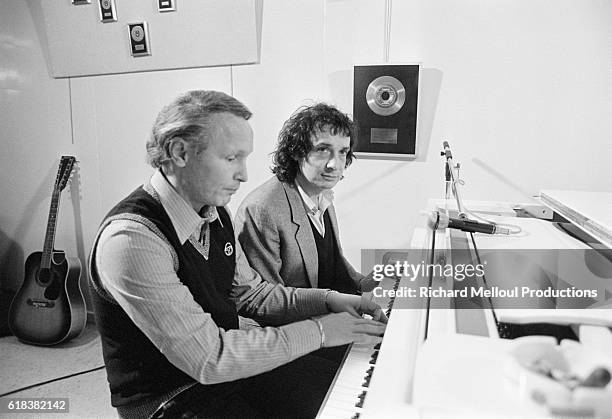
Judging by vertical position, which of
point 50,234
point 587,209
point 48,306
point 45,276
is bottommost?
point 48,306

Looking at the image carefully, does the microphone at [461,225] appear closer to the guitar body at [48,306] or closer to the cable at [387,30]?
the cable at [387,30]

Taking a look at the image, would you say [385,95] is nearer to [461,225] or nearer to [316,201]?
[316,201]

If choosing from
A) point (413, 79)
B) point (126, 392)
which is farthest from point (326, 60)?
point (126, 392)

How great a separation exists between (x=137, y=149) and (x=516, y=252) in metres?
1.98

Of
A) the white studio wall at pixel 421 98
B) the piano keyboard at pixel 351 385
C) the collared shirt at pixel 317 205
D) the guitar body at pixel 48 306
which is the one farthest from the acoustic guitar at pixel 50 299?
the piano keyboard at pixel 351 385

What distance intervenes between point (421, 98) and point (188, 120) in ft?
3.90

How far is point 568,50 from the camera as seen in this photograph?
1.72 metres

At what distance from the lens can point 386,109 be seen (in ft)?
6.40

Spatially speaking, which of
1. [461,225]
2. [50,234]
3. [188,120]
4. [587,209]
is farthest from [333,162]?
[50,234]

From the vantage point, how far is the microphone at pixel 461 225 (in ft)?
3.48

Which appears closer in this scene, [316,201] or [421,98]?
[316,201]

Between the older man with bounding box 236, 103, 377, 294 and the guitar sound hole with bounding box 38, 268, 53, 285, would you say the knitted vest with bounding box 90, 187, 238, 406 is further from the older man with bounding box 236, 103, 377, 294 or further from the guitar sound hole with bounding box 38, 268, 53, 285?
the guitar sound hole with bounding box 38, 268, 53, 285

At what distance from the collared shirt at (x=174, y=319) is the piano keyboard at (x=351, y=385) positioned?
0.27 feet

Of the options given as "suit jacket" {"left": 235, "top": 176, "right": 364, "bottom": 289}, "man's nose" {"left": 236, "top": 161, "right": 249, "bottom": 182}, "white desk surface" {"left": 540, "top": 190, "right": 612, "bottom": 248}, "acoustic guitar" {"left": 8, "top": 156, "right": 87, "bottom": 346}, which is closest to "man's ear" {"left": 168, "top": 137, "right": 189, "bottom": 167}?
"man's nose" {"left": 236, "top": 161, "right": 249, "bottom": 182}
